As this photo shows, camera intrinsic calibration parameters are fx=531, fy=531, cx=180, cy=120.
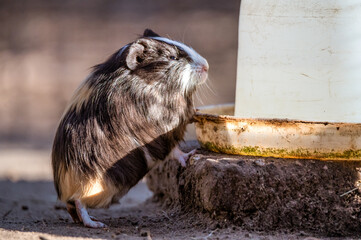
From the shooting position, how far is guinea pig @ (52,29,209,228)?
3307 mm

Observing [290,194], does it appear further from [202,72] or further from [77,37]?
[77,37]

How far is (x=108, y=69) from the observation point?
11.4 ft

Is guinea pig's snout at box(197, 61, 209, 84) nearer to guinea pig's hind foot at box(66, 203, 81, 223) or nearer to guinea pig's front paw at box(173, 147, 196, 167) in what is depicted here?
guinea pig's front paw at box(173, 147, 196, 167)

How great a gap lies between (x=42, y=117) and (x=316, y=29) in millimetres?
6175

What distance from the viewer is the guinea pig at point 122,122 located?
3.31 metres

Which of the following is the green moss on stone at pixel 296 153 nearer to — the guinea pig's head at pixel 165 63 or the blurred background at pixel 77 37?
the guinea pig's head at pixel 165 63

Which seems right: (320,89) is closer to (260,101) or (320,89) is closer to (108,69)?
(260,101)

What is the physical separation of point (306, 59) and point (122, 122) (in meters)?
1.23

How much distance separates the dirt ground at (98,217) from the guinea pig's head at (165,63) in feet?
2.93

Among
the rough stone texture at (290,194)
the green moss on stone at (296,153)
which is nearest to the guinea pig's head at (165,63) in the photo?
the green moss on stone at (296,153)

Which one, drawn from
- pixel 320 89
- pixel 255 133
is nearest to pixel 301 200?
pixel 255 133

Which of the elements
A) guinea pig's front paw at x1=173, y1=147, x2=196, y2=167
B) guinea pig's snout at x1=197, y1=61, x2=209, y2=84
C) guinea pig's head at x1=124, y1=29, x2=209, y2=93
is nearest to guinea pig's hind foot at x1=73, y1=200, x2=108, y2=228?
guinea pig's front paw at x1=173, y1=147, x2=196, y2=167

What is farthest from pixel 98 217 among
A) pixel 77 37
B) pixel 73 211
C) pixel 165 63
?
pixel 77 37

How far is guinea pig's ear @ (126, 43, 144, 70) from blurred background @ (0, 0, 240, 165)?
5.37 meters
